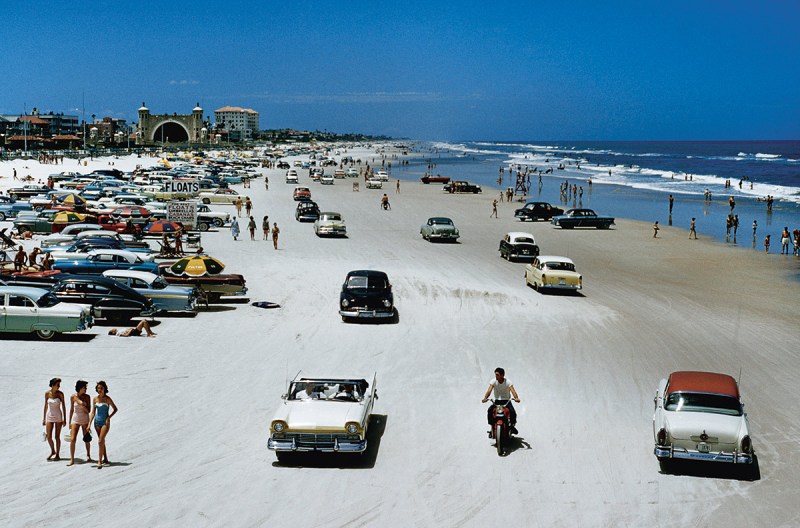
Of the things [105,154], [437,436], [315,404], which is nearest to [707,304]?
[437,436]

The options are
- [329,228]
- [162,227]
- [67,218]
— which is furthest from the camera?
[329,228]

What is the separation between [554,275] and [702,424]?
16.2 meters

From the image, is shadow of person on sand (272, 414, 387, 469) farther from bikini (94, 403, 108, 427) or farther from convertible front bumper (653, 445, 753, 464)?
convertible front bumper (653, 445, 753, 464)

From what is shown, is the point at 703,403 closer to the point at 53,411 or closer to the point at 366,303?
the point at 53,411

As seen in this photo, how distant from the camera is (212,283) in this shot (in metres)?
25.6

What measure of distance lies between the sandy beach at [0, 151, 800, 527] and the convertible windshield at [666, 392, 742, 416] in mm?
1001

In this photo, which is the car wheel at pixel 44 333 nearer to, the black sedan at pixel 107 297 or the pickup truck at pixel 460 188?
the black sedan at pixel 107 297

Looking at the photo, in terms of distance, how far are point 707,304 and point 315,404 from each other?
62.3 ft

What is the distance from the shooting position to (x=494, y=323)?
77.7ft

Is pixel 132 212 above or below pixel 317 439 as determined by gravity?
above

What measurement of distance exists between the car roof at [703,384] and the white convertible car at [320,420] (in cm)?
524

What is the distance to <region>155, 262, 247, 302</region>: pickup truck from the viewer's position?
25453mm

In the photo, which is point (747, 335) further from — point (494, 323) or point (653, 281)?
point (653, 281)

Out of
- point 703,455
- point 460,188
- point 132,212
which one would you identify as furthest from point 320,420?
point 460,188
